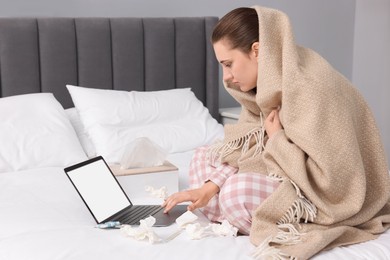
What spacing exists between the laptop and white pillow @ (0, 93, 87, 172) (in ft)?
1.90

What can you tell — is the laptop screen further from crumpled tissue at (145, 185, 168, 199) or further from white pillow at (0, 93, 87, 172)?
white pillow at (0, 93, 87, 172)

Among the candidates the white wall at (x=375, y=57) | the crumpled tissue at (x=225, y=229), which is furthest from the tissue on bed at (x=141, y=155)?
the white wall at (x=375, y=57)

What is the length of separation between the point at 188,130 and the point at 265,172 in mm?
1138

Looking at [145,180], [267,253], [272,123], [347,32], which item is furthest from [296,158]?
[347,32]

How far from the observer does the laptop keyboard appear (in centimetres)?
160

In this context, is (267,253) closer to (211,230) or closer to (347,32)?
(211,230)

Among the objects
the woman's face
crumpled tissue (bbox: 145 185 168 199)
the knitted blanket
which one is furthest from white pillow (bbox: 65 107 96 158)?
the knitted blanket

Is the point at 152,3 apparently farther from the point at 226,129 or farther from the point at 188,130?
the point at 226,129

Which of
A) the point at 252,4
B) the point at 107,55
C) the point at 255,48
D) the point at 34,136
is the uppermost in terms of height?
the point at 252,4

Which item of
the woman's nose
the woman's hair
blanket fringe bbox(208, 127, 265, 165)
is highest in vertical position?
the woman's hair

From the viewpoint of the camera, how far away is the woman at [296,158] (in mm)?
1403

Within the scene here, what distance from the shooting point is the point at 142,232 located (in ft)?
4.65

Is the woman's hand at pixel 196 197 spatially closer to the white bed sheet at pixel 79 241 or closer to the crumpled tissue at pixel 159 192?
the white bed sheet at pixel 79 241

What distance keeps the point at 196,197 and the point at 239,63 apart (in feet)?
1.36
